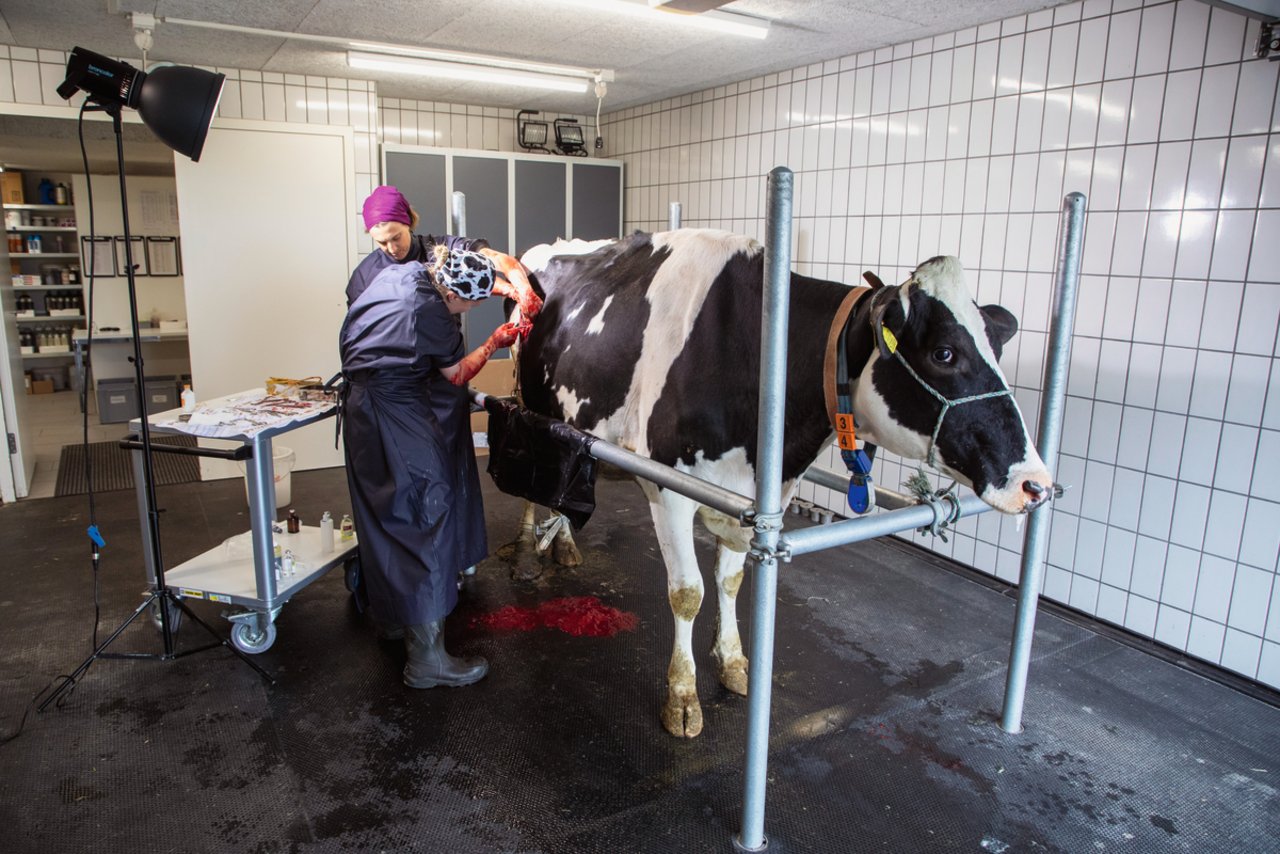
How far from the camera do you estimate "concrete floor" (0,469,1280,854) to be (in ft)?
6.62

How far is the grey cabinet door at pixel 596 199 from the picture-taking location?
229 inches

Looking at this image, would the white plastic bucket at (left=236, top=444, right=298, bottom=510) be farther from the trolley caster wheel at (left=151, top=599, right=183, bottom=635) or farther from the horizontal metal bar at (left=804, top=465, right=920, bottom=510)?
the horizontal metal bar at (left=804, top=465, right=920, bottom=510)

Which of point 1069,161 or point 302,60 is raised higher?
point 302,60

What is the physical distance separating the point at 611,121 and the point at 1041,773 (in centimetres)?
524

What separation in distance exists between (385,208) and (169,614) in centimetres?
176

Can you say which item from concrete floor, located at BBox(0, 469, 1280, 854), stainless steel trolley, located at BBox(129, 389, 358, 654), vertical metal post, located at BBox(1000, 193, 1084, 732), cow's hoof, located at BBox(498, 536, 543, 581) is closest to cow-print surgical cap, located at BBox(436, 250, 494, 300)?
stainless steel trolley, located at BBox(129, 389, 358, 654)

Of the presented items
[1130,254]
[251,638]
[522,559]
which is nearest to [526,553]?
[522,559]

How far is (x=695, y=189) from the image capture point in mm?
5305

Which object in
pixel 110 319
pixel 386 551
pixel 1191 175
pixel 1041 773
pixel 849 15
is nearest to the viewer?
pixel 1041 773

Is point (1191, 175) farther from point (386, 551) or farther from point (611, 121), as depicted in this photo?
point (611, 121)

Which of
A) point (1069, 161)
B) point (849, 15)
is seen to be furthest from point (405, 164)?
point (1069, 161)

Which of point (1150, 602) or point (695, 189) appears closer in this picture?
point (1150, 602)

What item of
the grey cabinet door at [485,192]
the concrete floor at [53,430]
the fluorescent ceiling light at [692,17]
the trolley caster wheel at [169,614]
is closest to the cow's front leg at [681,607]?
the trolley caster wheel at [169,614]

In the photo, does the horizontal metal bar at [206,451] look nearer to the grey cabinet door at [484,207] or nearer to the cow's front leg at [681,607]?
the cow's front leg at [681,607]
